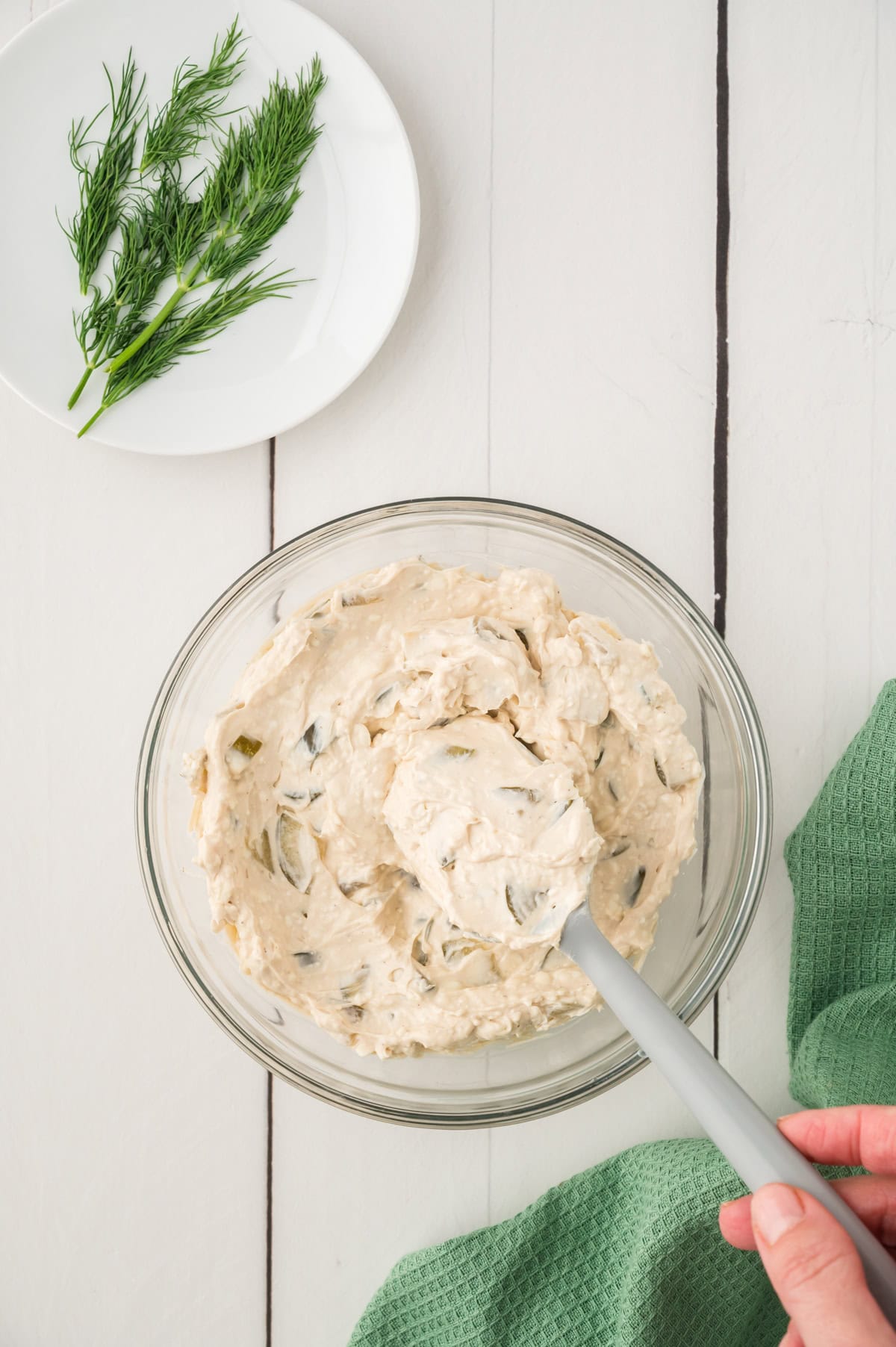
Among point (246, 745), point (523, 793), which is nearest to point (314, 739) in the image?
point (246, 745)

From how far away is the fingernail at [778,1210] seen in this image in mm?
592

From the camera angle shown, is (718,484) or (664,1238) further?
(718,484)

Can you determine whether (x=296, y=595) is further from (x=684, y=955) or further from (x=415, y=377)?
(x=684, y=955)

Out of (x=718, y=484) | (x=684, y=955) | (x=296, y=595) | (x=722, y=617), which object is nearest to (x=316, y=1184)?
(x=684, y=955)

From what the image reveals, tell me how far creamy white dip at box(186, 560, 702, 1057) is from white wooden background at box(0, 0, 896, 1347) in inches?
7.6

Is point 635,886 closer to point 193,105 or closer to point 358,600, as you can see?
point 358,600

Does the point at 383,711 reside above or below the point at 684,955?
above

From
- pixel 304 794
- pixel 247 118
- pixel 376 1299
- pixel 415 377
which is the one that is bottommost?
pixel 376 1299

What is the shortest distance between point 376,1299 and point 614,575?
741 millimetres

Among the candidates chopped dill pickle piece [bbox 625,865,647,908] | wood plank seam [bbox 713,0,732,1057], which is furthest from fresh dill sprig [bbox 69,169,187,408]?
chopped dill pickle piece [bbox 625,865,647,908]

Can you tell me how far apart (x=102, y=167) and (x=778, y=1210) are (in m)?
1.03

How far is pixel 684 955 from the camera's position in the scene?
936mm

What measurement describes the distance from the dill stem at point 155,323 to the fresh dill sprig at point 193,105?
11 cm

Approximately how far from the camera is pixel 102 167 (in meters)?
0.94
